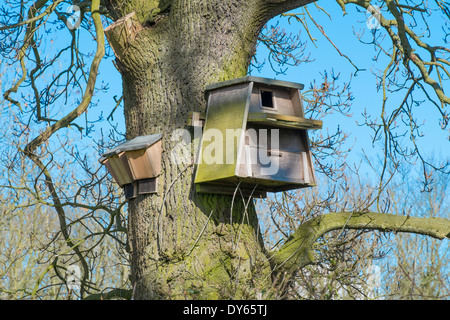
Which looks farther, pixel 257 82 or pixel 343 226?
pixel 343 226

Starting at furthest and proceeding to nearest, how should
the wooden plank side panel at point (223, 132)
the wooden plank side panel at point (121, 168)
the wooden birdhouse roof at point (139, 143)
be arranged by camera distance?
the wooden plank side panel at point (121, 168), the wooden birdhouse roof at point (139, 143), the wooden plank side panel at point (223, 132)

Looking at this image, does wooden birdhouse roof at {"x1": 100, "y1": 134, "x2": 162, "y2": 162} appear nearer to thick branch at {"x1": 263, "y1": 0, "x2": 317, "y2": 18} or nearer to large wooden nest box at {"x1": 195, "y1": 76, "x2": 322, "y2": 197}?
large wooden nest box at {"x1": 195, "y1": 76, "x2": 322, "y2": 197}

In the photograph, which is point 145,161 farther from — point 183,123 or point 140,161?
point 183,123

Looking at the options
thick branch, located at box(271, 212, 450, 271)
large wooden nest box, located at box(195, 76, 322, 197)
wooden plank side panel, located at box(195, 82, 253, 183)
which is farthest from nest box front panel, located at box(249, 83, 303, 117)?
thick branch, located at box(271, 212, 450, 271)

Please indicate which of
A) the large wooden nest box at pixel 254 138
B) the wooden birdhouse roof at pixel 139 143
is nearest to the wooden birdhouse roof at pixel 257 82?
the large wooden nest box at pixel 254 138

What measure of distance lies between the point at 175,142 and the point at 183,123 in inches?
5.7

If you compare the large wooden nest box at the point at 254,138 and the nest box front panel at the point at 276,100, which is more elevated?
the nest box front panel at the point at 276,100

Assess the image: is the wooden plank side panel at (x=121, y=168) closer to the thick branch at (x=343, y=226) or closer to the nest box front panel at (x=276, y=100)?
the nest box front panel at (x=276, y=100)

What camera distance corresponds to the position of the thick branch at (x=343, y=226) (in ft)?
12.2

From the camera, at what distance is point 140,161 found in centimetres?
363

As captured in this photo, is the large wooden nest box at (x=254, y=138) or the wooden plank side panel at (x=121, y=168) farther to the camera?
the wooden plank side panel at (x=121, y=168)

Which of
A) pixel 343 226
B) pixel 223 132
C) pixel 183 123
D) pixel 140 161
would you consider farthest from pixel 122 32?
pixel 343 226

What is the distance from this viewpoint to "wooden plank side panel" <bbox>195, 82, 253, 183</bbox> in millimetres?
3373

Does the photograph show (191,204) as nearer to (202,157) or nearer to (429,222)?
(202,157)
